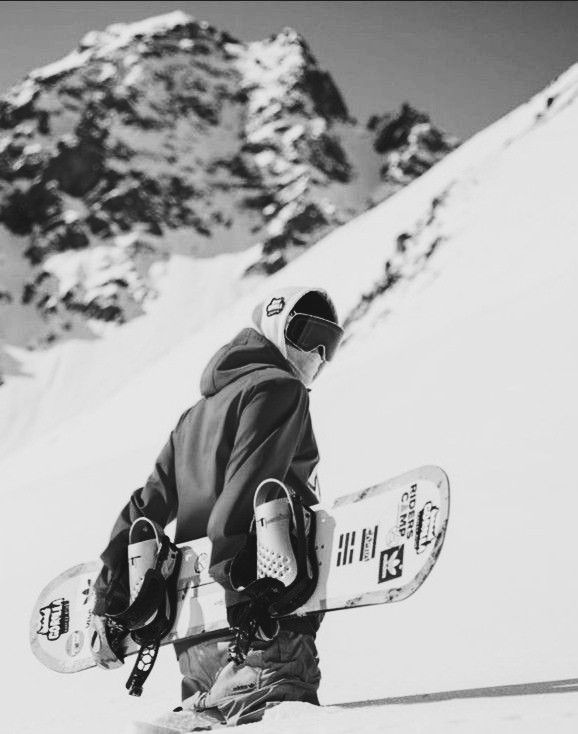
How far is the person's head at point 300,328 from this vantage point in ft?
9.84

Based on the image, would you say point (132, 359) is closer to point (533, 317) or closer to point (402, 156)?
point (402, 156)

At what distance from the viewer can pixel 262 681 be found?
8.34ft

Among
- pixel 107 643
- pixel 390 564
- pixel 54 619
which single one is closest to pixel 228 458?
pixel 390 564

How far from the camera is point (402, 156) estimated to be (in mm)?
126500

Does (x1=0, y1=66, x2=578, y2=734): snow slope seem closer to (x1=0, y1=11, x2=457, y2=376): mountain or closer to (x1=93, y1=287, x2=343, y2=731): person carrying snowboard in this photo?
(x1=93, y1=287, x2=343, y2=731): person carrying snowboard

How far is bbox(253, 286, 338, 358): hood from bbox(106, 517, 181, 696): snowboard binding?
68 centimetres

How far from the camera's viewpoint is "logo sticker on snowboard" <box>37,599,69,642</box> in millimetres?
3301

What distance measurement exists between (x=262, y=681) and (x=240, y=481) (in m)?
0.53

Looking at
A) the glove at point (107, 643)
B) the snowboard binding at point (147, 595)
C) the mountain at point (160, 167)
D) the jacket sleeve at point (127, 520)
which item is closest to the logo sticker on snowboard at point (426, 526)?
the snowboard binding at point (147, 595)

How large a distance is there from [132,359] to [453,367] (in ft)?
256

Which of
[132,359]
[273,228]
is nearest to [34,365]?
[132,359]

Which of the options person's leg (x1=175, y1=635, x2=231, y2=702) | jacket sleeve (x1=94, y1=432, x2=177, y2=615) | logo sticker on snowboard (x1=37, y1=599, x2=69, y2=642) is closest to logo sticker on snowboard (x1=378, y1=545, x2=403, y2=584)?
person's leg (x1=175, y1=635, x2=231, y2=702)

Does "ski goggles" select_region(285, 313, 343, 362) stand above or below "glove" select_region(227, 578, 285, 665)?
above

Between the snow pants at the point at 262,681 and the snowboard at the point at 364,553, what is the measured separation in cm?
11
